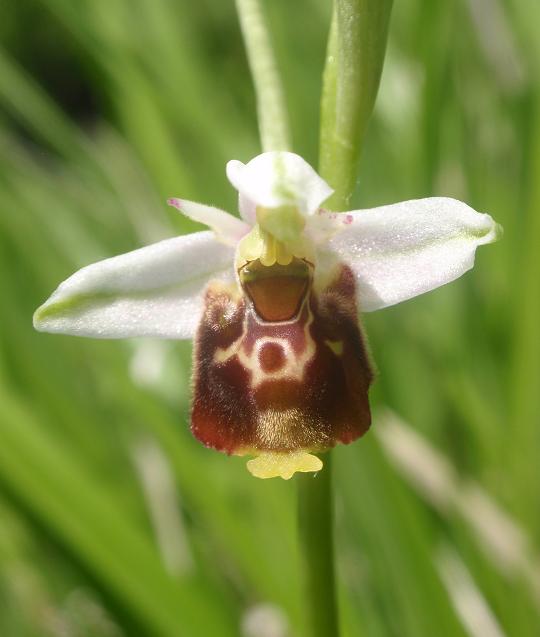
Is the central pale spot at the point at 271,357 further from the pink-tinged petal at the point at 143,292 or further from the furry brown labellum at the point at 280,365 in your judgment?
the pink-tinged petal at the point at 143,292

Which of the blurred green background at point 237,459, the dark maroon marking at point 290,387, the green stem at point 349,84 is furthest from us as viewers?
the blurred green background at point 237,459

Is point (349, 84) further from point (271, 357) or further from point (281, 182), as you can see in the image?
point (271, 357)

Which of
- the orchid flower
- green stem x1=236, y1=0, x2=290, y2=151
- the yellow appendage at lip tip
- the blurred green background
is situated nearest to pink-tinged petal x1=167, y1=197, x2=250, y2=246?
the orchid flower

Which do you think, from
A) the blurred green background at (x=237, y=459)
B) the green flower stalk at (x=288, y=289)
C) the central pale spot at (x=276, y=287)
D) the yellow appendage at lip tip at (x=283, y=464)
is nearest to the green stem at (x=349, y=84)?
the green flower stalk at (x=288, y=289)

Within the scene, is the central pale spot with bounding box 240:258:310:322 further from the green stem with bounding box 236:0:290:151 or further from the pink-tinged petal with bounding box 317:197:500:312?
the green stem with bounding box 236:0:290:151

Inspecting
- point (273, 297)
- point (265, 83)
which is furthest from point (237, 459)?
point (265, 83)
